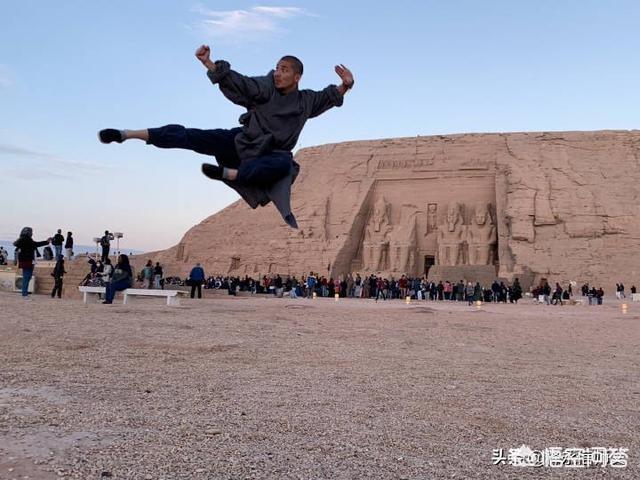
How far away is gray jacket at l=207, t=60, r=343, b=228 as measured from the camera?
4.86 metres

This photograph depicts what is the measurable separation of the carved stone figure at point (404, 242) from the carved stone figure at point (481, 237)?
2.86m

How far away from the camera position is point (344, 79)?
5355 mm

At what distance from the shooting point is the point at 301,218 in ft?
123

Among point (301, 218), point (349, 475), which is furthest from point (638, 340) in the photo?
point (301, 218)

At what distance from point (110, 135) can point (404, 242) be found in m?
30.2

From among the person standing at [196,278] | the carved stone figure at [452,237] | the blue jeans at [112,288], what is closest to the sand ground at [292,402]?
the blue jeans at [112,288]

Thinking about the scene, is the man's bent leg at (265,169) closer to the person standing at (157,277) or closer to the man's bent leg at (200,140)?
the man's bent leg at (200,140)

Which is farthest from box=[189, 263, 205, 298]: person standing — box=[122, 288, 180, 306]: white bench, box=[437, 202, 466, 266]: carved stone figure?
box=[437, 202, 466, 266]: carved stone figure

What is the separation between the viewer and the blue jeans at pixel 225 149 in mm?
5016

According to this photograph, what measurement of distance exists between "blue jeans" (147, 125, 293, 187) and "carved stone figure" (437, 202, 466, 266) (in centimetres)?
2898

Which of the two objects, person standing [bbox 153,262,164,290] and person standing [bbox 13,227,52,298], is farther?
person standing [bbox 153,262,164,290]

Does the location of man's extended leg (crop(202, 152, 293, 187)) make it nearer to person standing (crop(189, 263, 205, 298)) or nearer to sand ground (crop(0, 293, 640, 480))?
sand ground (crop(0, 293, 640, 480))

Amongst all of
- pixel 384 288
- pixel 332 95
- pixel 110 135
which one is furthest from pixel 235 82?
pixel 384 288

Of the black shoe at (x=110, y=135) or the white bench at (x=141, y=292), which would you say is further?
the white bench at (x=141, y=292)
